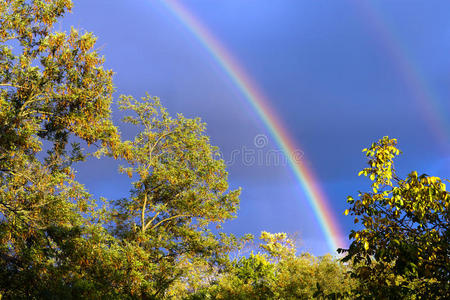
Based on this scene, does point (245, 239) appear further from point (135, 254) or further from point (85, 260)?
point (85, 260)

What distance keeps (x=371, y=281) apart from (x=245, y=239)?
14.3 metres

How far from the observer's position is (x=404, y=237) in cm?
433

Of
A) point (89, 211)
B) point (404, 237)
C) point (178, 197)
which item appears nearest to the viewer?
point (404, 237)

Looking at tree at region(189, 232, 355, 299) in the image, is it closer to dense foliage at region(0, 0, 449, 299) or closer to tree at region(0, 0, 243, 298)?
dense foliage at region(0, 0, 449, 299)

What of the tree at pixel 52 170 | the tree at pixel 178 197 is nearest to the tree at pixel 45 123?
the tree at pixel 52 170

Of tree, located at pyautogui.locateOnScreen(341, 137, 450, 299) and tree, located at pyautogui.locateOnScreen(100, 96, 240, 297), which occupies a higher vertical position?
tree, located at pyautogui.locateOnScreen(100, 96, 240, 297)

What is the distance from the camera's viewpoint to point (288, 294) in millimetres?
19344

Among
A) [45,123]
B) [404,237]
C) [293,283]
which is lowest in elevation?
[404,237]

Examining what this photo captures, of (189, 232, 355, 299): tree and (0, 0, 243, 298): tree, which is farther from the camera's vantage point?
(189, 232, 355, 299): tree

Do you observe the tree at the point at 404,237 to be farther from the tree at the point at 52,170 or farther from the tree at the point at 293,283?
the tree at the point at 293,283

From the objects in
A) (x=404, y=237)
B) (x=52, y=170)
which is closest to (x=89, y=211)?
(x=52, y=170)

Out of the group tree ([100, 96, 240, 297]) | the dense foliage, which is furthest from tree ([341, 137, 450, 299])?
tree ([100, 96, 240, 297])

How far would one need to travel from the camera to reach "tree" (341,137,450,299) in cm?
394

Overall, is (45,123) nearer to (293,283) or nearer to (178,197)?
(178,197)
